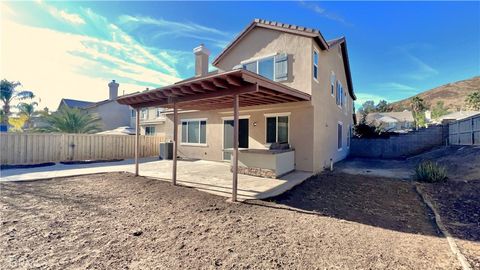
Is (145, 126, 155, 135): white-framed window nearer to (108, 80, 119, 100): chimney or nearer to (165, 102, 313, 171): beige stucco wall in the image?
(165, 102, 313, 171): beige stucco wall

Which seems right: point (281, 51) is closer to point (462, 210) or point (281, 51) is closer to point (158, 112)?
point (462, 210)

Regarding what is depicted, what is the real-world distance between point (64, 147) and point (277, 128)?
12.6 m

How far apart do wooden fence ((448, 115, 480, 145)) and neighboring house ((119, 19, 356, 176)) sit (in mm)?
8147

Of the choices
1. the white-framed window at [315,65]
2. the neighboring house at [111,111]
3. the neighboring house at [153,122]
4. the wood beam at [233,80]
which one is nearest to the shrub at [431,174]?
the white-framed window at [315,65]

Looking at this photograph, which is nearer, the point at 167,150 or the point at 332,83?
the point at 332,83

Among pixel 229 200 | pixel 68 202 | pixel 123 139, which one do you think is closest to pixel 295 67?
pixel 229 200

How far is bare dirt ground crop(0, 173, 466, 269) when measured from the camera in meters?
2.98

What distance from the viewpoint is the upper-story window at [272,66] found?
33.1 ft

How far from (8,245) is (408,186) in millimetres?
10680

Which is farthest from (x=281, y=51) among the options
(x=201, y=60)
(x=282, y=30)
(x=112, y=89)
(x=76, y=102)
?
(x=76, y=102)

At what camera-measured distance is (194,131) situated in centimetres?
1428

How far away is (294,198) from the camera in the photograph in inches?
236

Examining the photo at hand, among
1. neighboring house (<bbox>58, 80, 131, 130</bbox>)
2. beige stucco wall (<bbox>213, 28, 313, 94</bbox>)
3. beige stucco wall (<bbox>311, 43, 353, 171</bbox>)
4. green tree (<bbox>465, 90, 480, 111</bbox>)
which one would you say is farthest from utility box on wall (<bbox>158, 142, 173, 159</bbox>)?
green tree (<bbox>465, 90, 480, 111</bbox>)

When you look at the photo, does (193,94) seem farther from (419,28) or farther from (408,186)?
(419,28)
